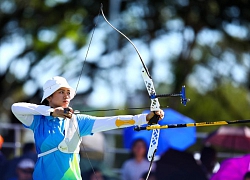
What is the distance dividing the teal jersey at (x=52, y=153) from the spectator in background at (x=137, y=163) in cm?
348

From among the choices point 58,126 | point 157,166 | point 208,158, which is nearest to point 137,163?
point 157,166

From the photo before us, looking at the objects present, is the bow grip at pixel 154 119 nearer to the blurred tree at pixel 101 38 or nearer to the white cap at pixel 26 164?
the white cap at pixel 26 164

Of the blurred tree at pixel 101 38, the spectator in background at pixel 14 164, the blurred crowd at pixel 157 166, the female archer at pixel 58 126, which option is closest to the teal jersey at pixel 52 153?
the female archer at pixel 58 126

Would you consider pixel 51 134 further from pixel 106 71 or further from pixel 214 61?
pixel 214 61

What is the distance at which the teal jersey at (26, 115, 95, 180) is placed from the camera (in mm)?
5926

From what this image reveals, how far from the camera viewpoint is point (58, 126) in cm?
603

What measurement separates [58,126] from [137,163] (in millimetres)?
3630

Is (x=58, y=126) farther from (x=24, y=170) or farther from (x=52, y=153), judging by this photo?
(x=24, y=170)

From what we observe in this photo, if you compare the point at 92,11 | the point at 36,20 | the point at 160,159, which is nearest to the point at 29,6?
the point at 36,20

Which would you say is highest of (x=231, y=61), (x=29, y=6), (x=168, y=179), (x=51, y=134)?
(x=29, y=6)

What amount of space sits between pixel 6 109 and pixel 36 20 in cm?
308

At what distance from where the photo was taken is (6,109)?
2277 cm

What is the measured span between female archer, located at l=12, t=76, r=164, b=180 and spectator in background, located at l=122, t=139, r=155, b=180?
3.46 m

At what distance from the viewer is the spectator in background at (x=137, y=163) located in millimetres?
9500
